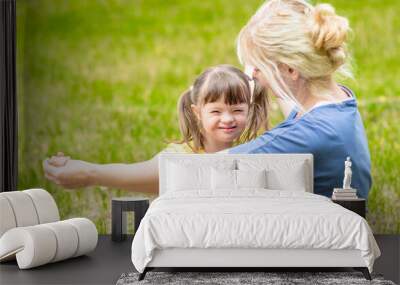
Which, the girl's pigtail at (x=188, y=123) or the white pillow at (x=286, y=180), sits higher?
the girl's pigtail at (x=188, y=123)

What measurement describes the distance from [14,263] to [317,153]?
3.19 metres

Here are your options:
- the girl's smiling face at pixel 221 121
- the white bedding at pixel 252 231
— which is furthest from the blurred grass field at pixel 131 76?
the white bedding at pixel 252 231

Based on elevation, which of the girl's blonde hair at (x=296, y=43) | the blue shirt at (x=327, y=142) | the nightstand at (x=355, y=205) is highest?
the girl's blonde hair at (x=296, y=43)

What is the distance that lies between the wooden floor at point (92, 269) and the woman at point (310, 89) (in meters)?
1.08

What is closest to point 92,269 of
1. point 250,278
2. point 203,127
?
point 250,278

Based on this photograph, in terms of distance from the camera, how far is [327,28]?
7449mm

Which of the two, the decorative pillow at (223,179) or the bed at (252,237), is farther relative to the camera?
the decorative pillow at (223,179)

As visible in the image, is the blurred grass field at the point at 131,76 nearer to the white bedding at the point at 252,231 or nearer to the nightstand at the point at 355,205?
the nightstand at the point at 355,205

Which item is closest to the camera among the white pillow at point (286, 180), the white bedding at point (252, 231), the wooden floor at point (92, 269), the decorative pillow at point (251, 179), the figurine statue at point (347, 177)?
the white bedding at point (252, 231)

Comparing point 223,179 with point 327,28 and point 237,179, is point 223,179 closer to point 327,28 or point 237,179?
point 237,179

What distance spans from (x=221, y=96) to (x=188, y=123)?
47 cm

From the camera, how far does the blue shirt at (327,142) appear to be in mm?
7164

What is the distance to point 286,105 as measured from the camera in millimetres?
7301

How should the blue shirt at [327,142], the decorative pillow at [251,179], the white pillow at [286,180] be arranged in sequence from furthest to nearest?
the blue shirt at [327,142], the white pillow at [286,180], the decorative pillow at [251,179]
